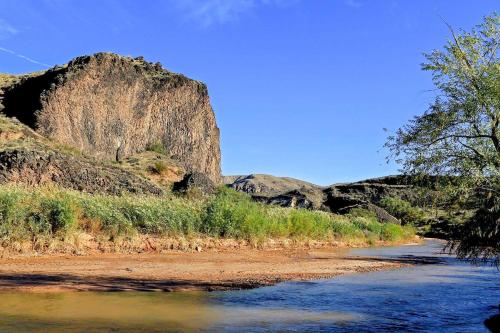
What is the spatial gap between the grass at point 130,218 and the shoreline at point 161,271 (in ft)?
4.65

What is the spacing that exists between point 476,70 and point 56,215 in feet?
53.0

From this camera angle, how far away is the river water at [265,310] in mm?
9367

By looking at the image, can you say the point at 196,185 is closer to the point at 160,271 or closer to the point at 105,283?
the point at 160,271

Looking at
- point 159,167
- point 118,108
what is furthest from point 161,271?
point 118,108

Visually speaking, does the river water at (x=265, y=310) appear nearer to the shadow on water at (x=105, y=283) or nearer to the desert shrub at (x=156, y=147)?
the shadow on water at (x=105, y=283)

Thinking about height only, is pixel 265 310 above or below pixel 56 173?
below

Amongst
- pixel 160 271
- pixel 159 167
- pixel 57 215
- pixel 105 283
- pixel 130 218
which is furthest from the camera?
pixel 159 167

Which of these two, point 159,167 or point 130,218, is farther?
point 159,167

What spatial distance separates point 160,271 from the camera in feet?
56.7

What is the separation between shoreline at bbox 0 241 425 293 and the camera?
13.8m

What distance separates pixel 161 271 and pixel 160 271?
35 millimetres

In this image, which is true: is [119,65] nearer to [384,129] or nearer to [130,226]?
[130,226]

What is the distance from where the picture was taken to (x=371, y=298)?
13.7 m

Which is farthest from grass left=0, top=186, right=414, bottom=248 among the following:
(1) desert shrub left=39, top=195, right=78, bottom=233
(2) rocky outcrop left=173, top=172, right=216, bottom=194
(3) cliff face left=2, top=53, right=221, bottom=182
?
(3) cliff face left=2, top=53, right=221, bottom=182
